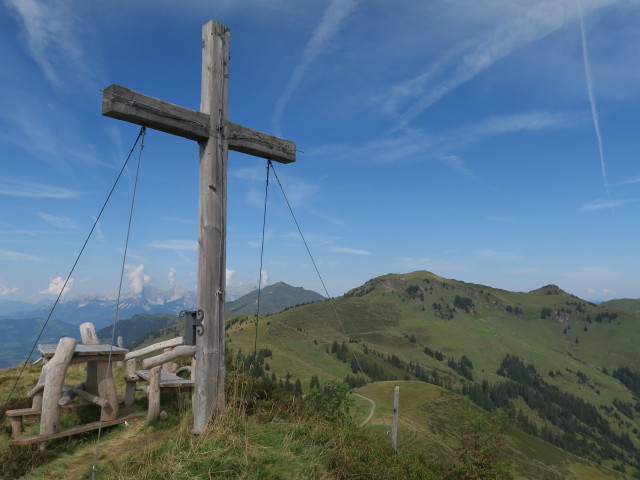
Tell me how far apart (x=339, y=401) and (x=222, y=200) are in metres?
6.60

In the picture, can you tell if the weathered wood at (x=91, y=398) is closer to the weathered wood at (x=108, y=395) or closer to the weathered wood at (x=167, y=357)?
the weathered wood at (x=108, y=395)

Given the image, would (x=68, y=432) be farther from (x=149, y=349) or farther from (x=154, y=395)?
(x=149, y=349)

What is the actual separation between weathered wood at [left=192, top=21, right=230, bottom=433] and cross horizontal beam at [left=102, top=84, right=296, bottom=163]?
26cm

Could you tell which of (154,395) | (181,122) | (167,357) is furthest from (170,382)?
(181,122)

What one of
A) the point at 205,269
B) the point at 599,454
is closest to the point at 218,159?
the point at 205,269

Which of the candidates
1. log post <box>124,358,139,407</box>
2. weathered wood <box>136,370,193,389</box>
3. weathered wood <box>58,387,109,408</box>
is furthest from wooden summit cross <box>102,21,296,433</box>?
log post <box>124,358,139,407</box>

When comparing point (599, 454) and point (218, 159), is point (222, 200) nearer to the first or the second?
point (218, 159)

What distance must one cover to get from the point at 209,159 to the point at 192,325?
314 centimetres

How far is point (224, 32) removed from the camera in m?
8.29

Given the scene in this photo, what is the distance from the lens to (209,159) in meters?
7.87

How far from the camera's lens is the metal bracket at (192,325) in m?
7.41

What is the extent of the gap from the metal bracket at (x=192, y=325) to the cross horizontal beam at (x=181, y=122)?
3.36 m

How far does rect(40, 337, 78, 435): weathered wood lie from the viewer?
8055 millimetres

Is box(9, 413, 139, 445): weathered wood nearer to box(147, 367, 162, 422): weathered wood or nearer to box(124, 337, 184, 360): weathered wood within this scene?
box(147, 367, 162, 422): weathered wood
